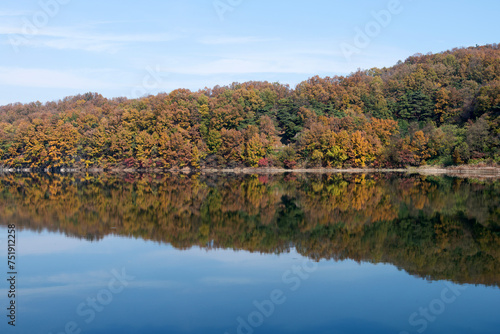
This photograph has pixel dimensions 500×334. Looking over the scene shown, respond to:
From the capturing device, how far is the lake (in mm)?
8820

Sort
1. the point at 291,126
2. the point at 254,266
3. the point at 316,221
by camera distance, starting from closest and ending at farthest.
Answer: the point at 254,266, the point at 316,221, the point at 291,126

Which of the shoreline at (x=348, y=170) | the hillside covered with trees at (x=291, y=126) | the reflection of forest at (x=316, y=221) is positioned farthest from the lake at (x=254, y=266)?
the hillside covered with trees at (x=291, y=126)

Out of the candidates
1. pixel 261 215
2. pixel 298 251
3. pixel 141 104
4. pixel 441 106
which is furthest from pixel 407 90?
pixel 298 251

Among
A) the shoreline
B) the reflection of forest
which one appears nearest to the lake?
the reflection of forest

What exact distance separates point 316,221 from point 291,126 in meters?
50.8

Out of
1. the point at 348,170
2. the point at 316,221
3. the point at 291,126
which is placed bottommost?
A: the point at 348,170

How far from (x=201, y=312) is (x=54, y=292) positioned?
12.4 ft

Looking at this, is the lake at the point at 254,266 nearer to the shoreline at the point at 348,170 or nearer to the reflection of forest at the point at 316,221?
the reflection of forest at the point at 316,221

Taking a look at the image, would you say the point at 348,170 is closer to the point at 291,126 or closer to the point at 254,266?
the point at 291,126

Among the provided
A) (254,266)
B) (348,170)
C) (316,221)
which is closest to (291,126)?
(348,170)

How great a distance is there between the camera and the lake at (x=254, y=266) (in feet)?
28.9

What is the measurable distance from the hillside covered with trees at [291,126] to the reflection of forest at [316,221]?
2676cm

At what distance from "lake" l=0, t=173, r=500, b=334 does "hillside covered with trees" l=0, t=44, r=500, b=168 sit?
1330 inches

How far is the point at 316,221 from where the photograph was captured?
61.6 feet
